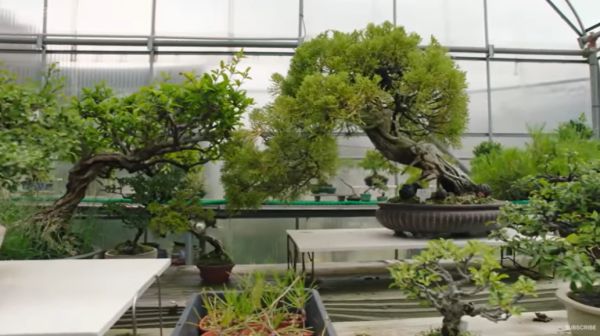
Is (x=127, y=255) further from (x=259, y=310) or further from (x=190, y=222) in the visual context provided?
(x=259, y=310)

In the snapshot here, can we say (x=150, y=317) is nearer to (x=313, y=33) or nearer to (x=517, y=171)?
(x=517, y=171)

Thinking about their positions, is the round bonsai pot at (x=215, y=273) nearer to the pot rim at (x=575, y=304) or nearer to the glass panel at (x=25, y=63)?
the pot rim at (x=575, y=304)

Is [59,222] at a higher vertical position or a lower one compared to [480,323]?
higher

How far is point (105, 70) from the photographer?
3.45 meters

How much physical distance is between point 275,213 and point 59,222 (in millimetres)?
1381

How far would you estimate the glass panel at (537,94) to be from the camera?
12.7 feet

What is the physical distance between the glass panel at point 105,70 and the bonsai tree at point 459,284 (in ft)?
11.3

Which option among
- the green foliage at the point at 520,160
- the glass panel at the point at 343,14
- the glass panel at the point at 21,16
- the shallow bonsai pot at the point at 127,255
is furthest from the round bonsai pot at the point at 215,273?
the glass panel at the point at 21,16

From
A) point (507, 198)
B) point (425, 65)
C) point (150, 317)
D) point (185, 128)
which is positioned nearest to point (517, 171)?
point (507, 198)

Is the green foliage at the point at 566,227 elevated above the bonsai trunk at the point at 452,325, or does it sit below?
above

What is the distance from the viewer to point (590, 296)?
2.73 feet

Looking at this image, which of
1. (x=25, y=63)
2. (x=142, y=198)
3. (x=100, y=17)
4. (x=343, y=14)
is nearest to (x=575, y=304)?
(x=142, y=198)

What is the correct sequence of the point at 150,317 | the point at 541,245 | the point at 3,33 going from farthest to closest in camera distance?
the point at 3,33 < the point at 150,317 < the point at 541,245

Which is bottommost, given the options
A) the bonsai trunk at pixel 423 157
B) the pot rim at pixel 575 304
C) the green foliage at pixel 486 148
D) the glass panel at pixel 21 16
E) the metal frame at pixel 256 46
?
the pot rim at pixel 575 304
